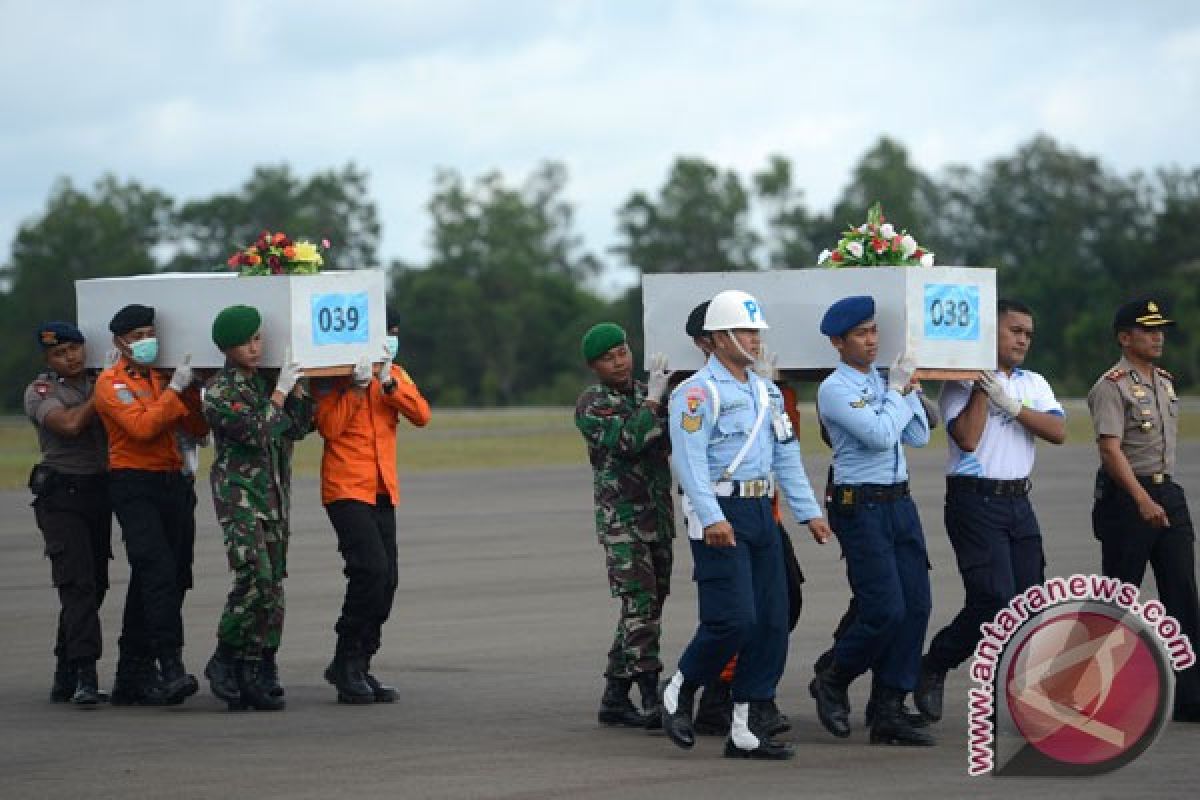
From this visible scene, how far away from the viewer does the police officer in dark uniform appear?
37.0ft

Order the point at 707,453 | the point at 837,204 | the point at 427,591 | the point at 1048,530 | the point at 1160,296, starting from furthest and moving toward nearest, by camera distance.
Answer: the point at 837,204, the point at 1160,296, the point at 1048,530, the point at 427,591, the point at 707,453

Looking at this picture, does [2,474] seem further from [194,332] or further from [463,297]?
[463,297]

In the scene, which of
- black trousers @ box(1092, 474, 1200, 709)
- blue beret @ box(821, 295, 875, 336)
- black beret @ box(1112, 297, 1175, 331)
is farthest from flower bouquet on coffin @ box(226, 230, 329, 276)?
black trousers @ box(1092, 474, 1200, 709)

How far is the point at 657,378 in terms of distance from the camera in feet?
33.3

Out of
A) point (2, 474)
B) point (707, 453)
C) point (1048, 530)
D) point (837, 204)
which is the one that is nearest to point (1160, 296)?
point (837, 204)

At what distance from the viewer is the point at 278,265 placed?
36.6 feet

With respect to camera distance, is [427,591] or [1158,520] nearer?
[1158,520]

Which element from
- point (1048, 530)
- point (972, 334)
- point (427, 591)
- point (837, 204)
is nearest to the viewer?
point (972, 334)

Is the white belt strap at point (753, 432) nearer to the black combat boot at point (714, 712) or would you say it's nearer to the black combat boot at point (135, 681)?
the black combat boot at point (714, 712)

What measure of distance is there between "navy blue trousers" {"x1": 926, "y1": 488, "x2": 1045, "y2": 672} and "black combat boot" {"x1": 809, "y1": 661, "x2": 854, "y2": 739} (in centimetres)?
59

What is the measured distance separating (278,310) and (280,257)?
352 millimetres

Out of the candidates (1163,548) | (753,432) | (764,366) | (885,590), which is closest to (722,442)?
(753,432)

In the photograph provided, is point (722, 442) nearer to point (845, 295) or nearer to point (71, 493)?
point (845, 295)

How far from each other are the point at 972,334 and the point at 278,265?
11.5 ft
